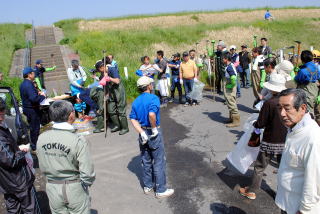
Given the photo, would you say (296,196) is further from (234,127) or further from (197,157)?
(234,127)

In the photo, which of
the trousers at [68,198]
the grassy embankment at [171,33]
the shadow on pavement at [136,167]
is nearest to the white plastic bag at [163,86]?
the shadow on pavement at [136,167]

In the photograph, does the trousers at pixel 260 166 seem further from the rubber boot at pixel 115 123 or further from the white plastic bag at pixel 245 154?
the rubber boot at pixel 115 123

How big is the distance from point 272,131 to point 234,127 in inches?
134

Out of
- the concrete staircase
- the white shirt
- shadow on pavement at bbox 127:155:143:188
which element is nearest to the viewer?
the white shirt

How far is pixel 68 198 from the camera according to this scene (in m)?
2.90

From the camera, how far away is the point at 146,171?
15.0ft

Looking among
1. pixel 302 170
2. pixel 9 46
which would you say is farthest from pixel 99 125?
pixel 9 46

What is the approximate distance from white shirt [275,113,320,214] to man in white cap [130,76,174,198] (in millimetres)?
2059

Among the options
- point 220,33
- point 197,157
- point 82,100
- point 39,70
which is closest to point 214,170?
point 197,157

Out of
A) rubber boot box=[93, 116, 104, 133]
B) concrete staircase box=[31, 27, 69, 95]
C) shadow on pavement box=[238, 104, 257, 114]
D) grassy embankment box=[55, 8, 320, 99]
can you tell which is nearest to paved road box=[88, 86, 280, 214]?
rubber boot box=[93, 116, 104, 133]

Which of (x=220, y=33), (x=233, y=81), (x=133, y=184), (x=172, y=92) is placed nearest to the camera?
(x=133, y=184)

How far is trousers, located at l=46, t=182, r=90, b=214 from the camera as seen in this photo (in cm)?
290

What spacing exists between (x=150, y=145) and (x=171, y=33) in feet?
70.0

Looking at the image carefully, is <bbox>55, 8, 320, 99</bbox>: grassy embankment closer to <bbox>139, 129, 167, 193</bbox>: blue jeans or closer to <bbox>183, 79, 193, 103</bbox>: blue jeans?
<bbox>183, 79, 193, 103</bbox>: blue jeans
